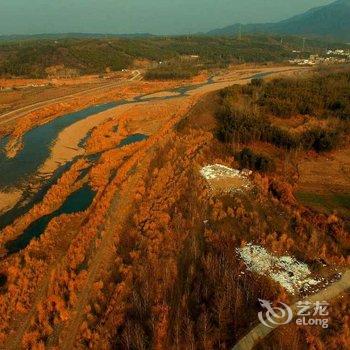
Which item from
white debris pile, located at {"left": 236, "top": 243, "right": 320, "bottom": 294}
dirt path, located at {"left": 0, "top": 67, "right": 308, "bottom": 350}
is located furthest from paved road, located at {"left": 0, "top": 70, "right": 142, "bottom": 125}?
white debris pile, located at {"left": 236, "top": 243, "right": 320, "bottom": 294}

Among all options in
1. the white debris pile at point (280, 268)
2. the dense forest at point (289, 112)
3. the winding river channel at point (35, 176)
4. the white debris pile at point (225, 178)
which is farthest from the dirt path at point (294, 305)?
the dense forest at point (289, 112)

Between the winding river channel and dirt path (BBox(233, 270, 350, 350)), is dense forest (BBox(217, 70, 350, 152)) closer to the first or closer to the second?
the winding river channel

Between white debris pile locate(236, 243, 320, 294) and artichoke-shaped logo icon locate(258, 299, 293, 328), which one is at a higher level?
artichoke-shaped logo icon locate(258, 299, 293, 328)

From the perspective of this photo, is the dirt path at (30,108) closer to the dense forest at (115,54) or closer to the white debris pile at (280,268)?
the dense forest at (115,54)

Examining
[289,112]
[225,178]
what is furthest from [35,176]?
A: [289,112]

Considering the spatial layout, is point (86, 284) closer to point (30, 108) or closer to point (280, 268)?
point (280, 268)

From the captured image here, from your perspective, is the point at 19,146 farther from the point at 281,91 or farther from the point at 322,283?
the point at 322,283
